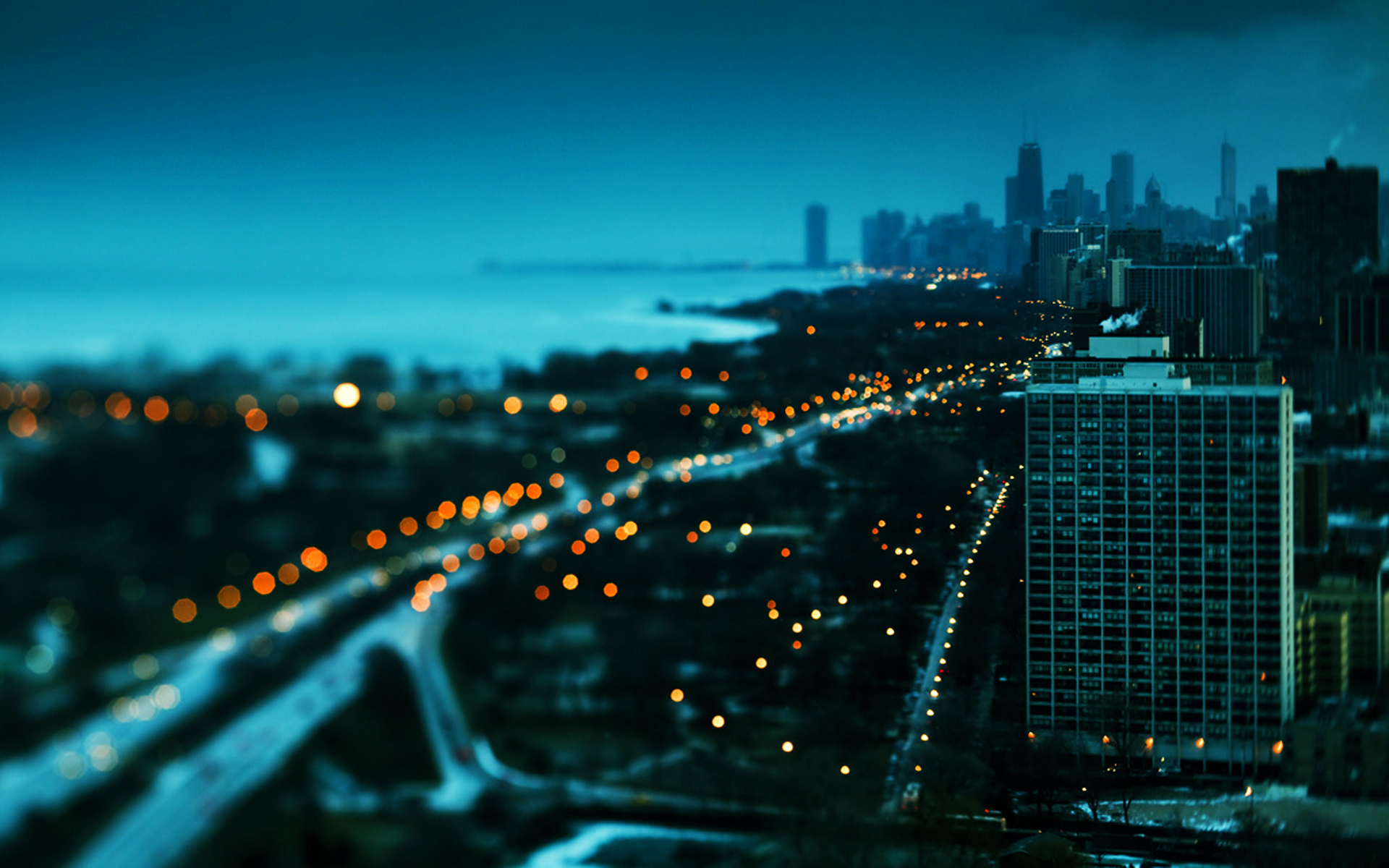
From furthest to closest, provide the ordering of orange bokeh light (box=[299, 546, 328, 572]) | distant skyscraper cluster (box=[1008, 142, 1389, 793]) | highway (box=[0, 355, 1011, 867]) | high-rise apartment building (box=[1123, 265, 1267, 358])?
high-rise apartment building (box=[1123, 265, 1267, 358])
distant skyscraper cluster (box=[1008, 142, 1389, 793])
orange bokeh light (box=[299, 546, 328, 572])
highway (box=[0, 355, 1011, 867])

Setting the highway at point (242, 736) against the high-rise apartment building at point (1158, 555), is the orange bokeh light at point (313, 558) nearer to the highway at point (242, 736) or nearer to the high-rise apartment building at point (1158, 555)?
the highway at point (242, 736)

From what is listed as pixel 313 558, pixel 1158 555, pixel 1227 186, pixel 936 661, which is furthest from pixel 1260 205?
pixel 313 558

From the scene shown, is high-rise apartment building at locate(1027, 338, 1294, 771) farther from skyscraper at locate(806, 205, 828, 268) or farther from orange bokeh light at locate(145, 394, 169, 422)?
orange bokeh light at locate(145, 394, 169, 422)

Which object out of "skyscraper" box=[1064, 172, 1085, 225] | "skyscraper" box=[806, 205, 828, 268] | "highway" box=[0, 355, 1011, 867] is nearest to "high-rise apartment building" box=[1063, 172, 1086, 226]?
"skyscraper" box=[1064, 172, 1085, 225]

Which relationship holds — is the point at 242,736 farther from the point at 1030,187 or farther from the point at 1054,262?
the point at 1030,187

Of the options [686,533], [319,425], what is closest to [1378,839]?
[686,533]

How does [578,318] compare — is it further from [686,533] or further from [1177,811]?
[1177,811]
